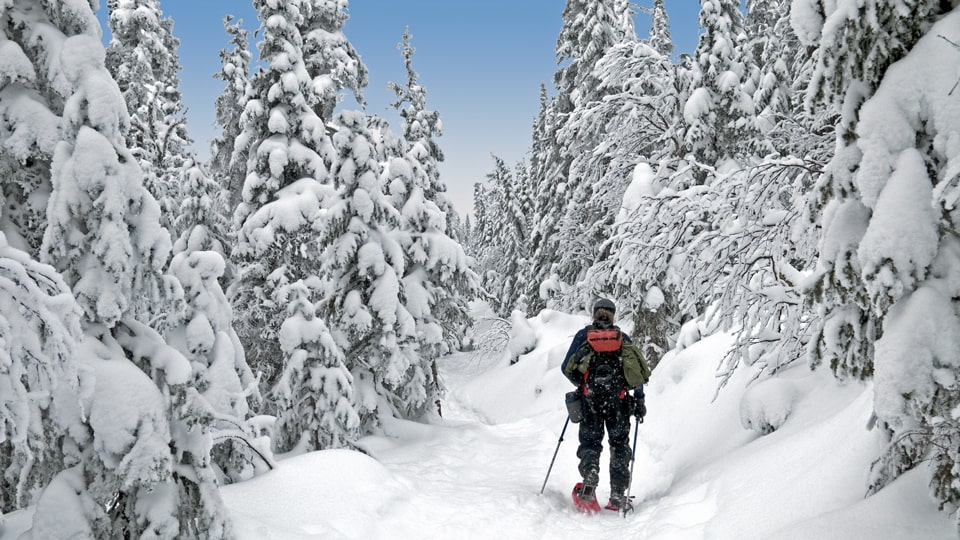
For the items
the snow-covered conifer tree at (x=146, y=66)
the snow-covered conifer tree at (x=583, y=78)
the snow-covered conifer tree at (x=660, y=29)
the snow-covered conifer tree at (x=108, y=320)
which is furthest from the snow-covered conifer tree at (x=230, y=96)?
the snow-covered conifer tree at (x=660, y=29)

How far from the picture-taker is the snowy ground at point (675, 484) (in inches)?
163

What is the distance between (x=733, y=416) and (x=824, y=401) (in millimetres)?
1651

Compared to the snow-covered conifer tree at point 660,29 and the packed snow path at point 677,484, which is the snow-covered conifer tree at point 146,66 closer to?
the packed snow path at point 677,484

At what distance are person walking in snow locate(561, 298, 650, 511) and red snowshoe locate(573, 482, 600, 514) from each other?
1 centimetres

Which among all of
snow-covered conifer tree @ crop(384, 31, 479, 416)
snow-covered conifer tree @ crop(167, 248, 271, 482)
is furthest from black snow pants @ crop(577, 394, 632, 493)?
snow-covered conifer tree @ crop(384, 31, 479, 416)

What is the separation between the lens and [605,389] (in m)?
7.51

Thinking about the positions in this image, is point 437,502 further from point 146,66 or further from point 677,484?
point 146,66

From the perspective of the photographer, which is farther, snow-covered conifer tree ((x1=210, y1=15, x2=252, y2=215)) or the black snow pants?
snow-covered conifer tree ((x1=210, y1=15, x2=252, y2=215))

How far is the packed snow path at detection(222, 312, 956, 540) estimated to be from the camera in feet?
13.6

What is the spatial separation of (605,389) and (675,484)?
55.4 inches

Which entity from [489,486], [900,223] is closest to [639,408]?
[489,486]

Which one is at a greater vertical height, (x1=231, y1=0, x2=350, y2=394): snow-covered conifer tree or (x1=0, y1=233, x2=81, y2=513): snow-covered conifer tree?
(x1=231, y1=0, x2=350, y2=394): snow-covered conifer tree

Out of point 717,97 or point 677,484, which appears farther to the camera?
point 717,97

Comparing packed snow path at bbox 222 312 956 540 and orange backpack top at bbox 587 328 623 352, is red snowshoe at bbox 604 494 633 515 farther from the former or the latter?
orange backpack top at bbox 587 328 623 352
